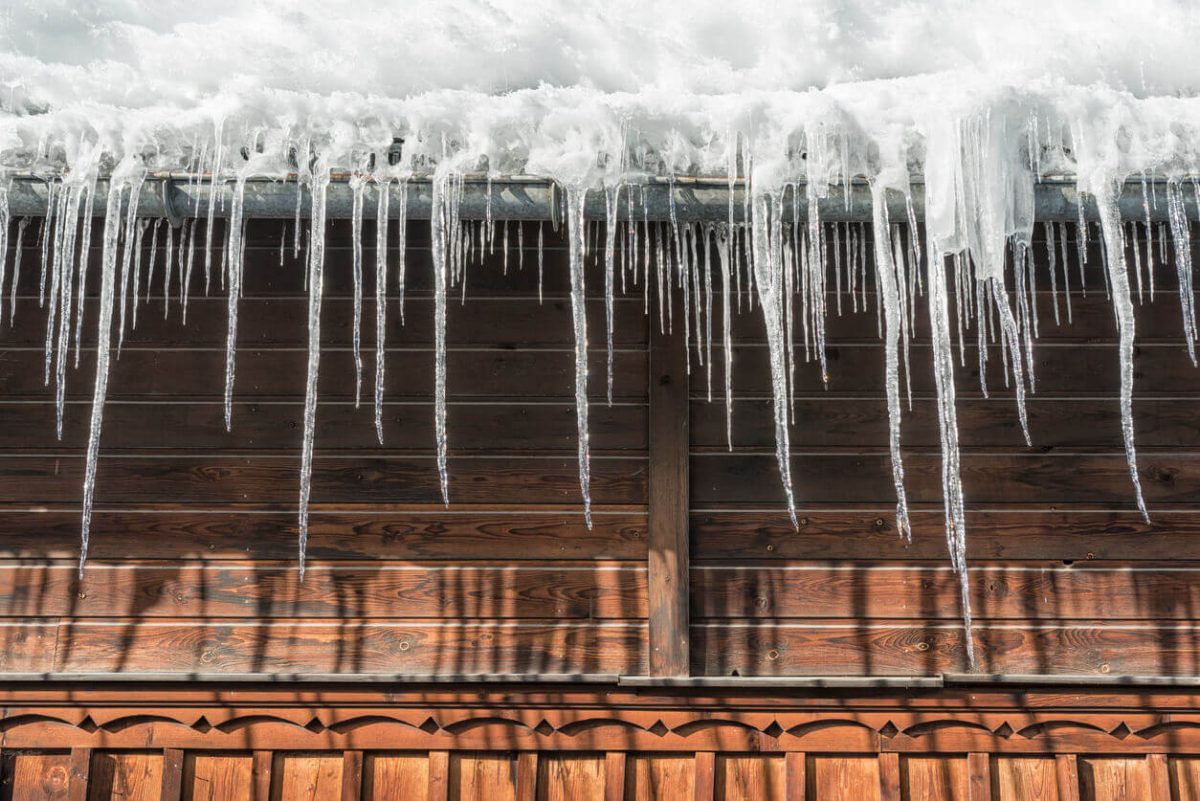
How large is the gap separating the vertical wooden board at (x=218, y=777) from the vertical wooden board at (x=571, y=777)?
999 mm

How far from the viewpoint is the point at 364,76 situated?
2752 millimetres

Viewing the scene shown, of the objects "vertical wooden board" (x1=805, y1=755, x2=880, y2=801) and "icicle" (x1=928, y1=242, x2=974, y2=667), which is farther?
"vertical wooden board" (x1=805, y1=755, x2=880, y2=801)

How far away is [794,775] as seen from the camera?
3.12 m

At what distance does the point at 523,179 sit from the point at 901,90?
3.71ft

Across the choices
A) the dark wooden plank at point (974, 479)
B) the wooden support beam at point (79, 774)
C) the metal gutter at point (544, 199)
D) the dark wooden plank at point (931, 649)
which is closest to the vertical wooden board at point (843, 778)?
the dark wooden plank at point (931, 649)

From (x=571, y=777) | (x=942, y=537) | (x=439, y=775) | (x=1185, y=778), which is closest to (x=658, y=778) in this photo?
(x=571, y=777)

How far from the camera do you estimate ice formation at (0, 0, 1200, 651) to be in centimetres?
265

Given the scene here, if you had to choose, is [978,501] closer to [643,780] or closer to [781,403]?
[781,403]

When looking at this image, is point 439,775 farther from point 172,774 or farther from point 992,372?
point 992,372

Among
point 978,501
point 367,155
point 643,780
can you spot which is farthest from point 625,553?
point 367,155

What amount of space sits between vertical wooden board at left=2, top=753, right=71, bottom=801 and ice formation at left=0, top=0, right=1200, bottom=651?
1.59 meters

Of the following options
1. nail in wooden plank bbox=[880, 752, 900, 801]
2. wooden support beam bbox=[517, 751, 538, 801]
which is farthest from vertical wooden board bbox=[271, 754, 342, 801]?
nail in wooden plank bbox=[880, 752, 900, 801]

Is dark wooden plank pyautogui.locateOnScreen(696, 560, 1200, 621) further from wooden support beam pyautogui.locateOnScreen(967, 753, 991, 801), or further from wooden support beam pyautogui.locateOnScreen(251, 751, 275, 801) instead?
wooden support beam pyautogui.locateOnScreen(251, 751, 275, 801)

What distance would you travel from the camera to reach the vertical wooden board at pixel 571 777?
123 inches
